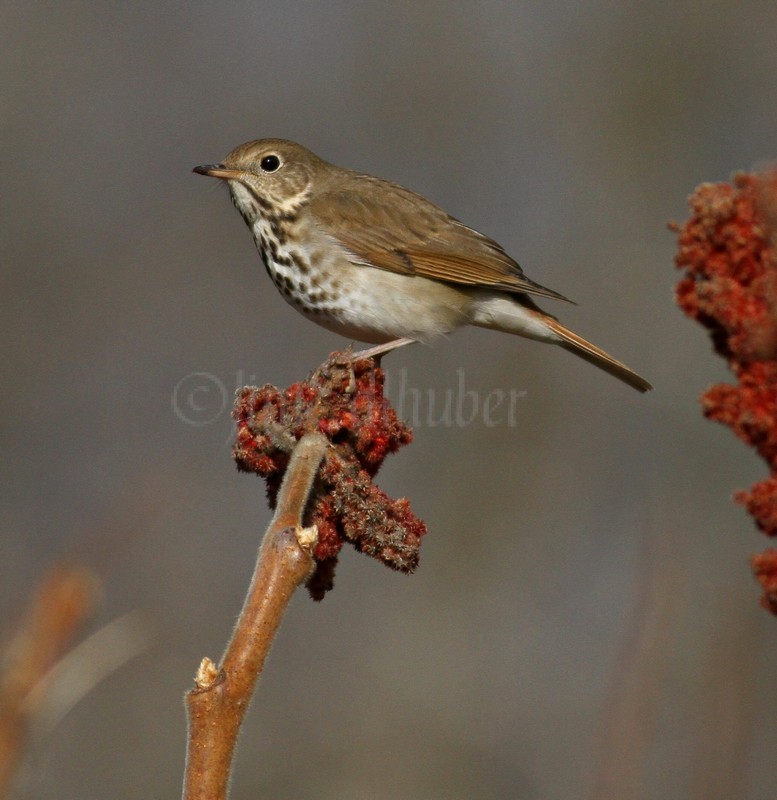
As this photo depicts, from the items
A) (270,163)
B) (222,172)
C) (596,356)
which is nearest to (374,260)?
(270,163)

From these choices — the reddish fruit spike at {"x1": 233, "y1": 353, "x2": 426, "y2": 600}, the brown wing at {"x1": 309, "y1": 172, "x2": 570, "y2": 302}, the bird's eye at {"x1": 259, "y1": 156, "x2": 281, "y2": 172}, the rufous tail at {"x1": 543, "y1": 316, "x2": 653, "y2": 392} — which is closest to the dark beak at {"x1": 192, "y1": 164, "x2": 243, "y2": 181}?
the bird's eye at {"x1": 259, "y1": 156, "x2": 281, "y2": 172}

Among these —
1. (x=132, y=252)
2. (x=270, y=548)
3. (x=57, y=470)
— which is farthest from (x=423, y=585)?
(x=270, y=548)

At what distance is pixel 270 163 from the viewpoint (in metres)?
6.74

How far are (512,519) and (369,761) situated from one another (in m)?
1.84

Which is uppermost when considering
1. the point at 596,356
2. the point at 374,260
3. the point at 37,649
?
the point at 374,260

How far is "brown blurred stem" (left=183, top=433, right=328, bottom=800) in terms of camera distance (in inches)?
87.7

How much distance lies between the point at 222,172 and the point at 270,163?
27 centimetres

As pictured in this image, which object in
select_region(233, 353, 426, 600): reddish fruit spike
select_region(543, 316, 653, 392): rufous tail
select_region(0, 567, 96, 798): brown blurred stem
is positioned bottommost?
select_region(0, 567, 96, 798): brown blurred stem

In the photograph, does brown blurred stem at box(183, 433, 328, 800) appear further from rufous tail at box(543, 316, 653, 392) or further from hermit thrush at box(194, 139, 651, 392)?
rufous tail at box(543, 316, 653, 392)

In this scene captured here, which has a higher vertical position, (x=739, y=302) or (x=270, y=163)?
(x=270, y=163)

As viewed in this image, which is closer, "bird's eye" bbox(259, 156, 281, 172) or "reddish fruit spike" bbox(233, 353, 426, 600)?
"reddish fruit spike" bbox(233, 353, 426, 600)

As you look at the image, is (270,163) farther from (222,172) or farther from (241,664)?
(241,664)

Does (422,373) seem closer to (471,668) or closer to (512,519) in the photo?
(512,519)

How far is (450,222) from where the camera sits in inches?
271
